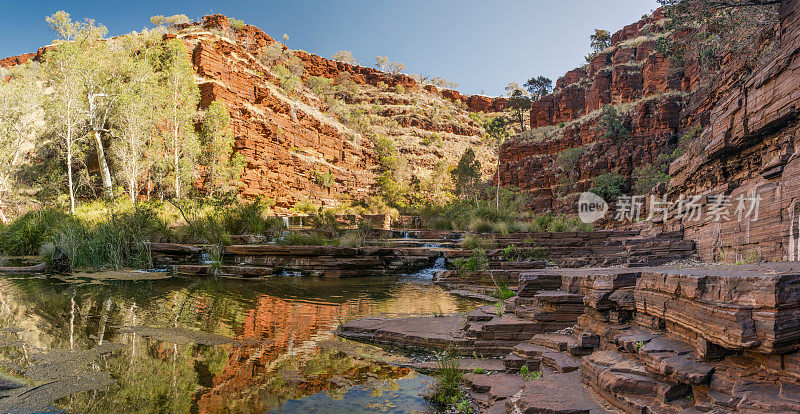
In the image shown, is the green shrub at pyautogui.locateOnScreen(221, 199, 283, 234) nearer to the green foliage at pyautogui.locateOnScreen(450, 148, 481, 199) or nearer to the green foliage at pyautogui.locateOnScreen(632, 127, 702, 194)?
the green foliage at pyautogui.locateOnScreen(450, 148, 481, 199)

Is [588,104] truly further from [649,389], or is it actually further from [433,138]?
[649,389]

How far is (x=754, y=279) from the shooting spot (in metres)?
1.94

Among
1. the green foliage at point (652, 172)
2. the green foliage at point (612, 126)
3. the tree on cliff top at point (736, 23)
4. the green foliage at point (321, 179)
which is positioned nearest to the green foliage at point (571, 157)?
the green foliage at point (612, 126)

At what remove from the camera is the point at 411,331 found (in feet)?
16.5

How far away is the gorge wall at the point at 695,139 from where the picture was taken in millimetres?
6586

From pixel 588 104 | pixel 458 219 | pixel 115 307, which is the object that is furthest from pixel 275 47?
pixel 115 307

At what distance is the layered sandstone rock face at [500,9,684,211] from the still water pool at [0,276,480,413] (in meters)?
26.7

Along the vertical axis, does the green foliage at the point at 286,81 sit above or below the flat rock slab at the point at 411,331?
above

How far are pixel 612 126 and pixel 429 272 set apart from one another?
2438 cm

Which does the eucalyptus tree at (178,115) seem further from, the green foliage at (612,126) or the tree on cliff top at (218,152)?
the green foliage at (612,126)

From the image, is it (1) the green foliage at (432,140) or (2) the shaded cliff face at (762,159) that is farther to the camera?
(1) the green foliage at (432,140)

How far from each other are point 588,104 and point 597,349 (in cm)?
4014

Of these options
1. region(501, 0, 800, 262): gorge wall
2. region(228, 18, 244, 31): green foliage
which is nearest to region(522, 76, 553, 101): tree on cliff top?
region(501, 0, 800, 262): gorge wall

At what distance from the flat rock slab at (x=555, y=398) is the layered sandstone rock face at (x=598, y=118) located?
29.6m
